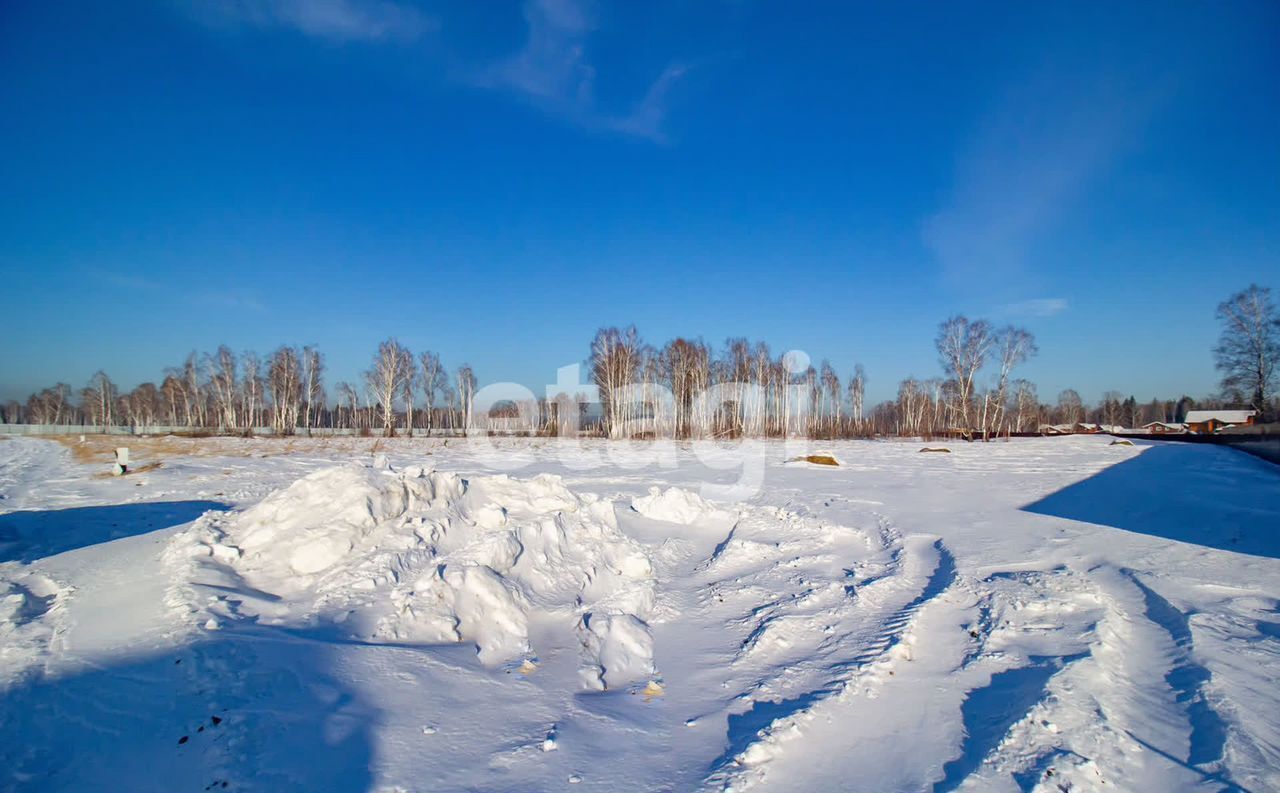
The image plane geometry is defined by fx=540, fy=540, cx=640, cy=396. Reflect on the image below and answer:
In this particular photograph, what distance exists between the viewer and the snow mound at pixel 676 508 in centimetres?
1008

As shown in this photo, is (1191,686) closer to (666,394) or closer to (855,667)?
(855,667)

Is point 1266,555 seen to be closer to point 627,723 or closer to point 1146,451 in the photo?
point 627,723

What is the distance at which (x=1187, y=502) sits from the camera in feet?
35.1

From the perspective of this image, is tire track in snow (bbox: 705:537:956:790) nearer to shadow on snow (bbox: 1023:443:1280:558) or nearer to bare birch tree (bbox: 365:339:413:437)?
shadow on snow (bbox: 1023:443:1280:558)

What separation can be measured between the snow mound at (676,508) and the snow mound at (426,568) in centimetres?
215

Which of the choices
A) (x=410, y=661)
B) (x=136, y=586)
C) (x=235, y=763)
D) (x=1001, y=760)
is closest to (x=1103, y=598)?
(x=1001, y=760)

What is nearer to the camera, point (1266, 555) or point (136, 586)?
point (136, 586)

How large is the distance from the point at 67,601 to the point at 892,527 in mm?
10768

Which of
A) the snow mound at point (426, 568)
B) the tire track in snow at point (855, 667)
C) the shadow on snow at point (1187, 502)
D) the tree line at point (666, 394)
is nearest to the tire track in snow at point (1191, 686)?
the tire track in snow at point (855, 667)

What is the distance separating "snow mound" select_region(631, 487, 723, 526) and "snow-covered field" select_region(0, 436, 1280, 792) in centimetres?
67

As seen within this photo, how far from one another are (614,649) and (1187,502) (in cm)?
1239

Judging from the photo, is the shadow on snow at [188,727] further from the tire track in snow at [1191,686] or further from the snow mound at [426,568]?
the tire track in snow at [1191,686]

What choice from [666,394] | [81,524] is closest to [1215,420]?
[666,394]

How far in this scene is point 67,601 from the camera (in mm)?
4703
